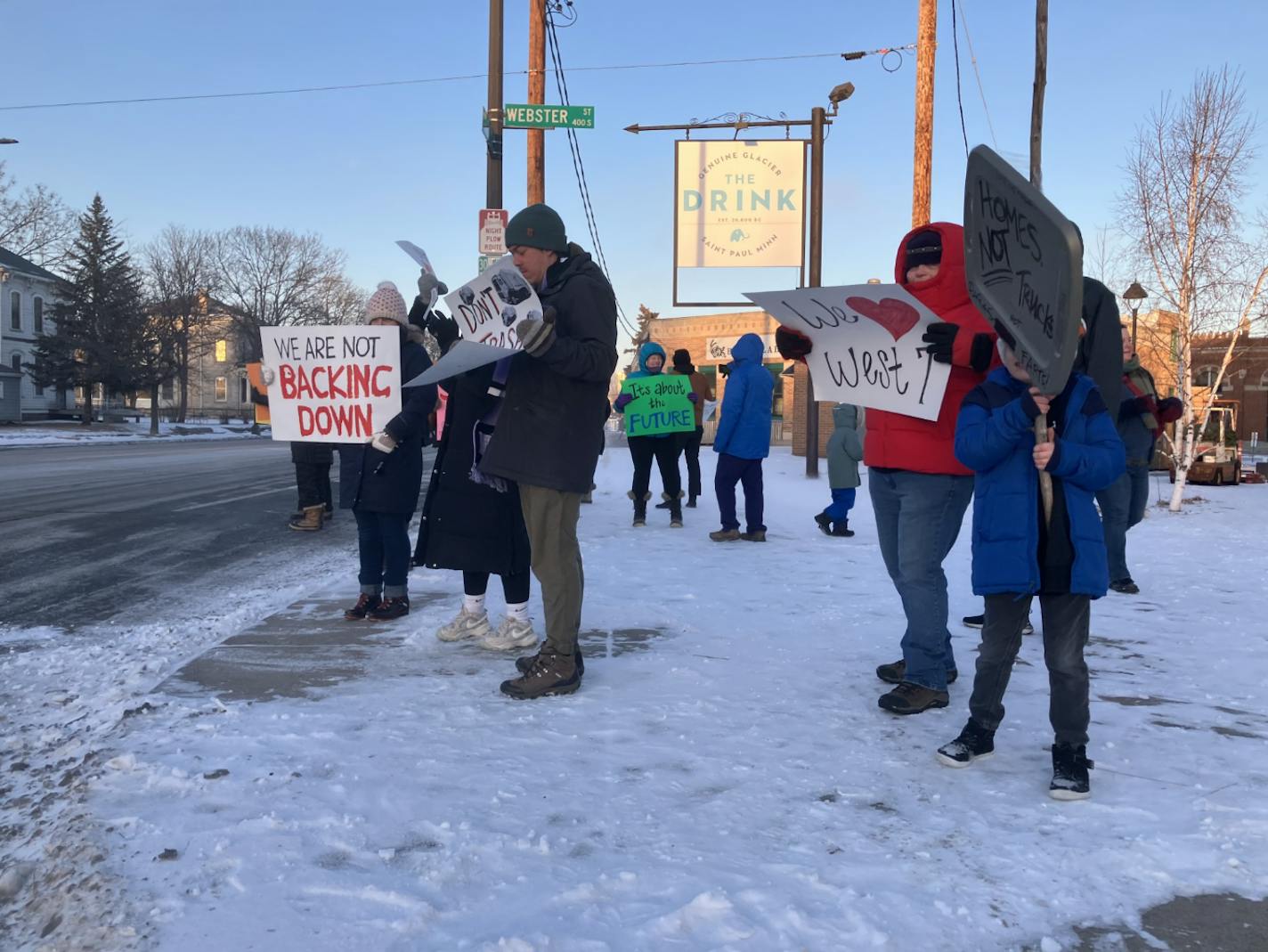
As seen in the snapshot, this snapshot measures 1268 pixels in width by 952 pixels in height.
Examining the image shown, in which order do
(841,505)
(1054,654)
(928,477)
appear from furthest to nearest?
(841,505) < (928,477) < (1054,654)

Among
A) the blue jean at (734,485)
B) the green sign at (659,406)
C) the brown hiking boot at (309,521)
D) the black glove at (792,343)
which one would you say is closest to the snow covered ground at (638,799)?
the black glove at (792,343)

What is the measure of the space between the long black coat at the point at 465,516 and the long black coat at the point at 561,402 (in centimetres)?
53

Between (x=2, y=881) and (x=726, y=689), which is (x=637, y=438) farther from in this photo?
(x=2, y=881)

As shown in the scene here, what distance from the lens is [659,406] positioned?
9812 mm

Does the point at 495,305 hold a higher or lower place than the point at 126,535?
higher

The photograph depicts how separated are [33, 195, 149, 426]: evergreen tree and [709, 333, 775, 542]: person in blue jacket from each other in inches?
2020

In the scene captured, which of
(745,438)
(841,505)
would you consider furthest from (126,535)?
(841,505)

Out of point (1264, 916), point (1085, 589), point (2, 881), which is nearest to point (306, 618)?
point (2, 881)

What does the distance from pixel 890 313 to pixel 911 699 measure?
5.05ft

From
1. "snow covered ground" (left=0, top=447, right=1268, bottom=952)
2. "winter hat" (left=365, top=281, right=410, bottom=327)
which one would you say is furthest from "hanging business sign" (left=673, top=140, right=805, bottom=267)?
"snow covered ground" (left=0, top=447, right=1268, bottom=952)

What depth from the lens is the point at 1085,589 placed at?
284 centimetres

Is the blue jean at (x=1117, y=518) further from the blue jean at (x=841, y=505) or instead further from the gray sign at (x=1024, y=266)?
the gray sign at (x=1024, y=266)

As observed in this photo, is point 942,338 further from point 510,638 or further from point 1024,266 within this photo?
point 510,638

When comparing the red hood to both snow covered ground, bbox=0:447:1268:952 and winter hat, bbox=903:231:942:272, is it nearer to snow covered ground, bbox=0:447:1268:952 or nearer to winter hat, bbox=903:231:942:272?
winter hat, bbox=903:231:942:272
